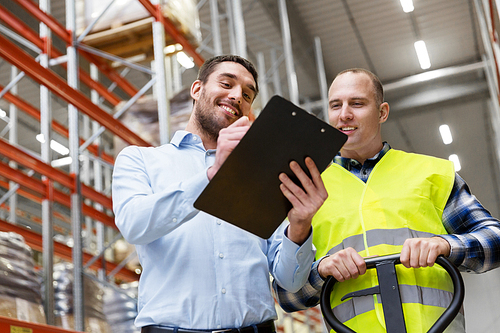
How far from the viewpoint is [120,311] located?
6.94 m

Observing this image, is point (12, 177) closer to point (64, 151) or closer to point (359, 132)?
point (359, 132)

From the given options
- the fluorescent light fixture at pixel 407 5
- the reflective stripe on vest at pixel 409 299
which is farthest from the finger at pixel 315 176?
the fluorescent light fixture at pixel 407 5

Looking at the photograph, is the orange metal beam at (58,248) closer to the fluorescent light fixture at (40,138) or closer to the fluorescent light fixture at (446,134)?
the fluorescent light fixture at (40,138)

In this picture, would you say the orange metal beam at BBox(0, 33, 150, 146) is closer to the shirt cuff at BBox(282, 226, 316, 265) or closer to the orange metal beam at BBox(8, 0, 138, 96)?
the orange metal beam at BBox(8, 0, 138, 96)

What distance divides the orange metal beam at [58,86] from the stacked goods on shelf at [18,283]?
156cm

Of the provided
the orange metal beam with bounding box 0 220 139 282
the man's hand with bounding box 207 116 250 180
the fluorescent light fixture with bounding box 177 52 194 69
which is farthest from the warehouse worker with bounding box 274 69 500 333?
the fluorescent light fixture with bounding box 177 52 194 69

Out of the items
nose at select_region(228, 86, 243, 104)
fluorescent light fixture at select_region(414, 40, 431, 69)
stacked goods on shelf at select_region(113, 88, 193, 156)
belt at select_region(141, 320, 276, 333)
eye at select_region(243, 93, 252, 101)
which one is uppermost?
fluorescent light fixture at select_region(414, 40, 431, 69)

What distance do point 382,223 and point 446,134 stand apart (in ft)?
64.5

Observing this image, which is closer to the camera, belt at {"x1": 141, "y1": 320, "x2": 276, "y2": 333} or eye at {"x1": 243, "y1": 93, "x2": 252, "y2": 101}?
belt at {"x1": 141, "y1": 320, "x2": 276, "y2": 333}

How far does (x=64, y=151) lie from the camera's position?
14156mm

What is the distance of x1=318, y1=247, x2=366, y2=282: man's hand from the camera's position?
224cm

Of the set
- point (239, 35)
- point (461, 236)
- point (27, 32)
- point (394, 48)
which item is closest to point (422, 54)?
point (394, 48)

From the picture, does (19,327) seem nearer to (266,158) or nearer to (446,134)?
(266,158)

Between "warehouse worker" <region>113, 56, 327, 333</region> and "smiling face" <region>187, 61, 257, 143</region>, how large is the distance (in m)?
0.19
